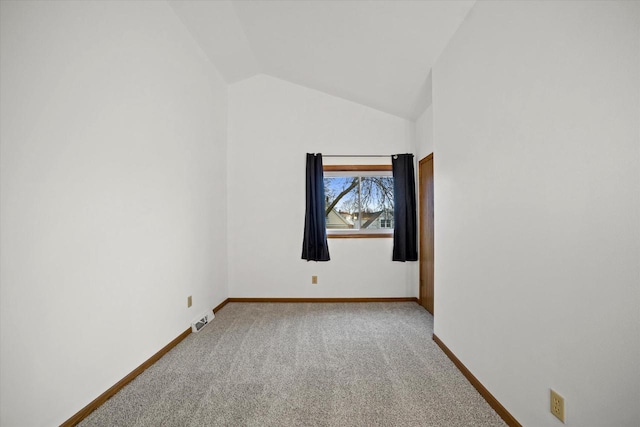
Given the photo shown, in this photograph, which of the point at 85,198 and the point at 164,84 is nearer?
the point at 85,198

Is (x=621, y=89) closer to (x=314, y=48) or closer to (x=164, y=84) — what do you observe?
(x=314, y=48)

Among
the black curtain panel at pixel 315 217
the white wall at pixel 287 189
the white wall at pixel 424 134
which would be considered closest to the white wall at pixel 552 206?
the white wall at pixel 424 134

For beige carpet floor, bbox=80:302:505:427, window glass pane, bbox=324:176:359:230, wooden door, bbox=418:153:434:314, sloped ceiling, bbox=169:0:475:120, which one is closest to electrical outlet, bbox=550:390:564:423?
beige carpet floor, bbox=80:302:505:427

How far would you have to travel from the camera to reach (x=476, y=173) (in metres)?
1.82

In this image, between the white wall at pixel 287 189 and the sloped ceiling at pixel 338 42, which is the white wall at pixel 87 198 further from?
the white wall at pixel 287 189

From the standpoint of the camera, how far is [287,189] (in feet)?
12.3

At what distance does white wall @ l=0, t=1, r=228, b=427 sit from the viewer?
4.12 feet

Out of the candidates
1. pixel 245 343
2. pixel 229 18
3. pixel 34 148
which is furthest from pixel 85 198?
pixel 229 18

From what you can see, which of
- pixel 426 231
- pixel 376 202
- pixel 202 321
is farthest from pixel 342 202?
pixel 202 321

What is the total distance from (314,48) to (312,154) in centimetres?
126

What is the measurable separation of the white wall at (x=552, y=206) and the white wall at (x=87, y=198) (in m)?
2.34

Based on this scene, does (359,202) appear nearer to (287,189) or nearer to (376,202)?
(376,202)

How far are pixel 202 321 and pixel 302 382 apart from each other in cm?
147

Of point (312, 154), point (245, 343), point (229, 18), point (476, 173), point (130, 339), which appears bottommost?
point (245, 343)
